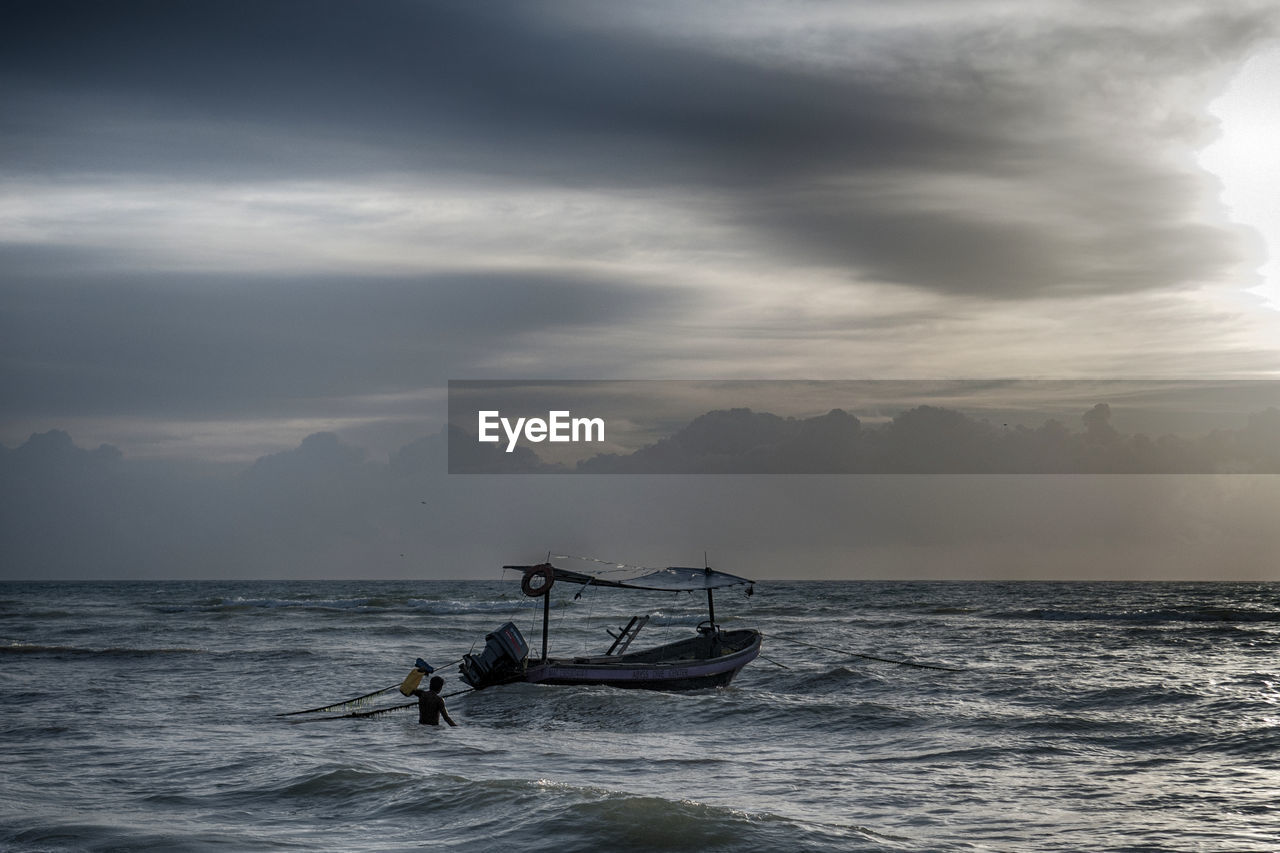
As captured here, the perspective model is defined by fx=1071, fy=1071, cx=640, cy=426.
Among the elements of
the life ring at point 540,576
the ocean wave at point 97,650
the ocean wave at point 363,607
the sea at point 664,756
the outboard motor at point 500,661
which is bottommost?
the ocean wave at point 363,607

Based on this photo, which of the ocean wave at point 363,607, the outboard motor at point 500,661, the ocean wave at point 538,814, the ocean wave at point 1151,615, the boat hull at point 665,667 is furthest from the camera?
the ocean wave at point 363,607

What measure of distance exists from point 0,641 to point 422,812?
41.5m

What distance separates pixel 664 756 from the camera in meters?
18.0

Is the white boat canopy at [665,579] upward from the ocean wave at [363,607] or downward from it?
upward

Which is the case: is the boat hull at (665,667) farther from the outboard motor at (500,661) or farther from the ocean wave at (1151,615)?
the ocean wave at (1151,615)

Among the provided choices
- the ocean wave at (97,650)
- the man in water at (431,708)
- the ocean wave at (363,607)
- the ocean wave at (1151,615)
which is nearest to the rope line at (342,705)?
the man in water at (431,708)

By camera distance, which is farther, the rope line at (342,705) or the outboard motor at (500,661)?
the outboard motor at (500,661)

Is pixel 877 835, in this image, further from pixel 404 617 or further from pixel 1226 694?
pixel 404 617

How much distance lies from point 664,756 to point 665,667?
26.2ft

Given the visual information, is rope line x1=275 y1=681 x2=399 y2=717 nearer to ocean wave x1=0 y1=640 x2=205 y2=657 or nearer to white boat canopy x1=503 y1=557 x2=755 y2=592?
white boat canopy x1=503 y1=557 x2=755 y2=592

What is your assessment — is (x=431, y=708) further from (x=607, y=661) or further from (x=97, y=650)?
(x=97, y=650)

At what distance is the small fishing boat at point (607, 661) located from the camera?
24.9 meters

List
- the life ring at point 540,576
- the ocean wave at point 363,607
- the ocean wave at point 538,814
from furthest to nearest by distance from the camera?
1. the ocean wave at point 363,607
2. the life ring at point 540,576
3. the ocean wave at point 538,814

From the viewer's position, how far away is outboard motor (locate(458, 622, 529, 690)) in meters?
24.8
